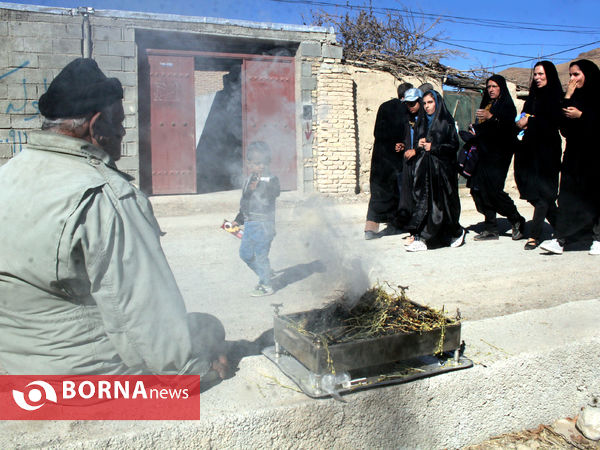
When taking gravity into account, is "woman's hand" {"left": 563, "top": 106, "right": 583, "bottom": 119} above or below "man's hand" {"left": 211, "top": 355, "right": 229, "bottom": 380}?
above

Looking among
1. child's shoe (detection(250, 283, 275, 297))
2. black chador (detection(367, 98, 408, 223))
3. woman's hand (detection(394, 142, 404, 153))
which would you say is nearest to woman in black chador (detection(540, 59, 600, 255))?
woman's hand (detection(394, 142, 404, 153))

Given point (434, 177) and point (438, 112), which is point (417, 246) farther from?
point (438, 112)

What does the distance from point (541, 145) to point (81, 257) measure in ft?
18.3

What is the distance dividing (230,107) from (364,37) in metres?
→ 5.68

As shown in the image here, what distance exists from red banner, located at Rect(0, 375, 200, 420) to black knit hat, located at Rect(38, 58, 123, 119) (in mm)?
947

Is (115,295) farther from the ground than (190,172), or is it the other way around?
(190,172)

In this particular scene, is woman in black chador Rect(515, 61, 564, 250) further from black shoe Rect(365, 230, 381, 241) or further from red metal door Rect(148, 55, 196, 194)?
red metal door Rect(148, 55, 196, 194)

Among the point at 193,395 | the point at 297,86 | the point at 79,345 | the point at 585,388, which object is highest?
the point at 297,86

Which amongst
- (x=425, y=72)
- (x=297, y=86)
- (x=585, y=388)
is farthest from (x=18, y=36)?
(x=585, y=388)

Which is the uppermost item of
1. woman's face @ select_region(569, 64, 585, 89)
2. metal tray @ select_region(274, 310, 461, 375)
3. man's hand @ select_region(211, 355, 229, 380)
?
woman's face @ select_region(569, 64, 585, 89)

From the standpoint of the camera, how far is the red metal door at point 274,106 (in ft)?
32.3

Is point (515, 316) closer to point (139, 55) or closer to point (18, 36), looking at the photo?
point (139, 55)

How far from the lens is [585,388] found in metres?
2.90

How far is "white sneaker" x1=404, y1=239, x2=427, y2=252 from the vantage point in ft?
20.1
